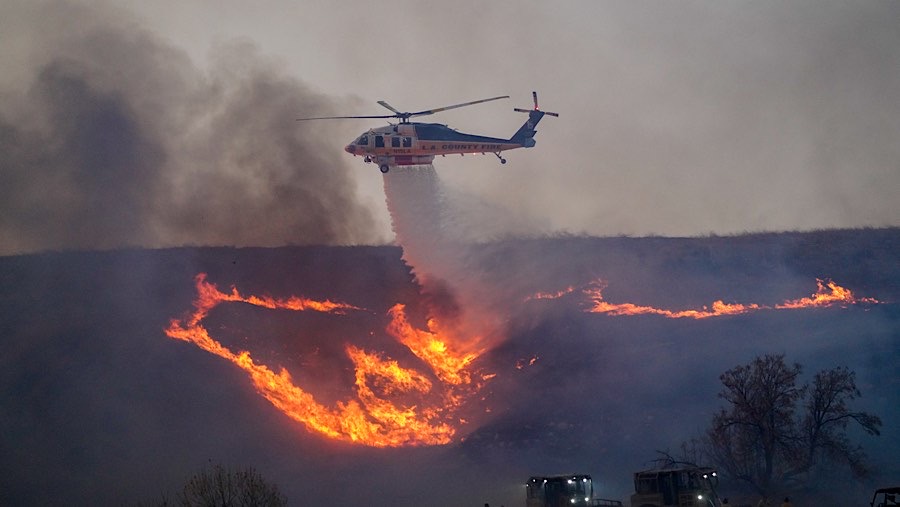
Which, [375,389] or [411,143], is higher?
[411,143]

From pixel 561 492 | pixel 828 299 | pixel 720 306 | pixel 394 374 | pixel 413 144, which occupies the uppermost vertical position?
pixel 413 144

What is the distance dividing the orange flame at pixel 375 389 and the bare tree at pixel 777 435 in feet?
68.7

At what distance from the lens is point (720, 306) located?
93375 mm

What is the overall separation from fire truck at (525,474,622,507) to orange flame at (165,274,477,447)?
19934 millimetres

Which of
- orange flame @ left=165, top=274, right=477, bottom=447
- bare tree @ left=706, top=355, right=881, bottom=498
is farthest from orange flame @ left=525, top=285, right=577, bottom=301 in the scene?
bare tree @ left=706, top=355, right=881, bottom=498

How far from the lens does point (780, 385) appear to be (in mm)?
68125

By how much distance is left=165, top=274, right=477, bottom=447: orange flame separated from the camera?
76625mm

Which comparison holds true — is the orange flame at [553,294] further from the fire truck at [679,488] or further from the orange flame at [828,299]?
the fire truck at [679,488]

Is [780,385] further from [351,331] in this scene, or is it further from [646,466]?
[351,331]

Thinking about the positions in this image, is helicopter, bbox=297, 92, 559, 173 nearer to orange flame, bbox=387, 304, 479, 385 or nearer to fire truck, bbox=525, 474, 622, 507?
orange flame, bbox=387, 304, 479, 385

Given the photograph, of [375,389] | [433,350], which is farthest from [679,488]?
[433,350]

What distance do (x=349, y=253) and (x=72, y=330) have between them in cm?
2967

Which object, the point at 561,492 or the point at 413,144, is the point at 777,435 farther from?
the point at 413,144

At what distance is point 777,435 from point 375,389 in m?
31.0
